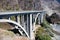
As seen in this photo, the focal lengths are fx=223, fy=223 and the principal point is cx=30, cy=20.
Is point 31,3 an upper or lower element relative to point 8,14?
lower

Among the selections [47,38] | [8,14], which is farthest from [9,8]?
[8,14]

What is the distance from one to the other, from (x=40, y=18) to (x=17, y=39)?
23957mm

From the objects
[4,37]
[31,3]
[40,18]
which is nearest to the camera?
[4,37]

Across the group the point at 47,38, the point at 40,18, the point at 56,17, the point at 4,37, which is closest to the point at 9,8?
the point at 40,18

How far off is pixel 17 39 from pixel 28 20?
5666 mm

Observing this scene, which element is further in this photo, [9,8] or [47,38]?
[9,8]

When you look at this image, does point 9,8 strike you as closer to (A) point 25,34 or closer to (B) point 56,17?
(B) point 56,17

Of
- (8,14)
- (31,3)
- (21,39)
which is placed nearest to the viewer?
(8,14)

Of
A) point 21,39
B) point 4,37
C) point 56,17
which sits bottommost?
point 56,17

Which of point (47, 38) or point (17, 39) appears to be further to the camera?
point (47, 38)

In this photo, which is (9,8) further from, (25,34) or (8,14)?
(8,14)

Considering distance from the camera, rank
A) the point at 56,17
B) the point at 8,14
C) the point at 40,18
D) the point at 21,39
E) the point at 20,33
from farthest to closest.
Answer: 1. the point at 56,17
2. the point at 40,18
3. the point at 20,33
4. the point at 21,39
5. the point at 8,14

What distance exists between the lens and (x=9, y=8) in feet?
165

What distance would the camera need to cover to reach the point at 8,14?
84.9 ft
